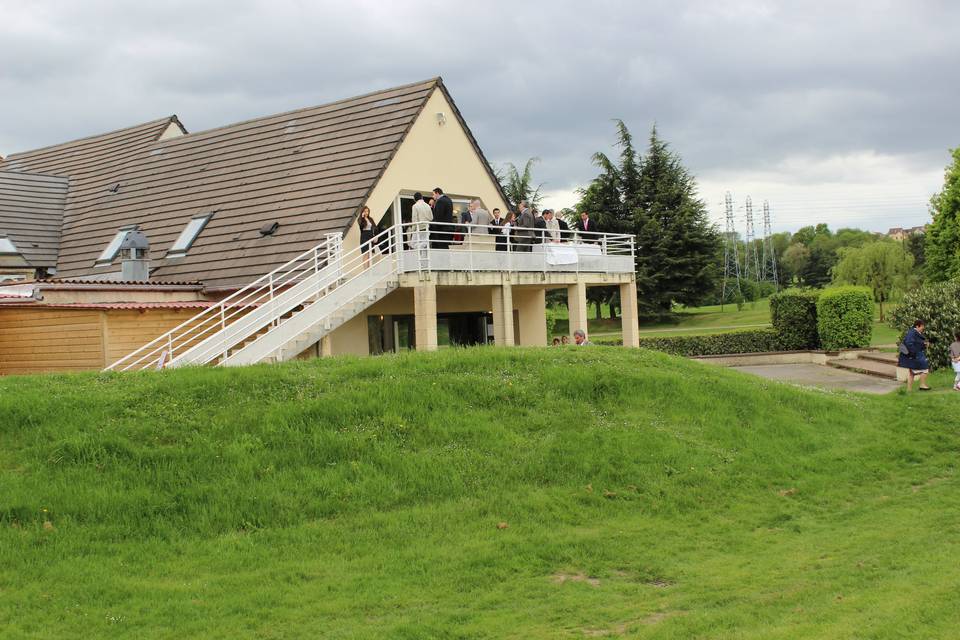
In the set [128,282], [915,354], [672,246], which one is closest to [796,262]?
[672,246]

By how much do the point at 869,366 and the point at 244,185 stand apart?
68.6ft

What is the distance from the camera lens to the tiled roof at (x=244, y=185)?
2445 centimetres

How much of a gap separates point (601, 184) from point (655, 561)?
1998 inches

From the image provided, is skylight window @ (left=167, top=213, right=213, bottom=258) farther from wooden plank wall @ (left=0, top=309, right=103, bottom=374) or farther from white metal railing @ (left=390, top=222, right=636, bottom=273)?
white metal railing @ (left=390, top=222, right=636, bottom=273)

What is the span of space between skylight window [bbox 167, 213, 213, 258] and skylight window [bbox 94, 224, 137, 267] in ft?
6.32

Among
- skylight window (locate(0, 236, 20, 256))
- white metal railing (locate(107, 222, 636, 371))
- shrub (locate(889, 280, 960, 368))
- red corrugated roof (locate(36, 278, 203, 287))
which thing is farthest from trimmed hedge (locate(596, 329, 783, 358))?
skylight window (locate(0, 236, 20, 256))

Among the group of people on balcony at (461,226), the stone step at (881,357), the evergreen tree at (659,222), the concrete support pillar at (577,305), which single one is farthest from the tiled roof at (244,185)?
the evergreen tree at (659,222)

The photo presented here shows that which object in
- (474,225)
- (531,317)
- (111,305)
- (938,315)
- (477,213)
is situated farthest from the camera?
(531,317)

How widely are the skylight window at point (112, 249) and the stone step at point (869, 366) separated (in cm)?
2321

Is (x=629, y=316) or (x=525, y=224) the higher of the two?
(x=525, y=224)

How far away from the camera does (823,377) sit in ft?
96.4

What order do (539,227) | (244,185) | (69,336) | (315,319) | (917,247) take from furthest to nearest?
1. (917,247)
2. (244,185)
3. (539,227)
4. (69,336)
5. (315,319)

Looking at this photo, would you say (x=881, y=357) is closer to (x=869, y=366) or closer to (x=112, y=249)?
(x=869, y=366)

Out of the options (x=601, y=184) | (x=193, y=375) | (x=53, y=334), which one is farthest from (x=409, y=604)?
(x=601, y=184)
